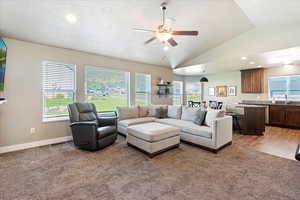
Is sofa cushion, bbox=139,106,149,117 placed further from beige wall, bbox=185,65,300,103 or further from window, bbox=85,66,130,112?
beige wall, bbox=185,65,300,103

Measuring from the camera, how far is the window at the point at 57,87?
149 inches

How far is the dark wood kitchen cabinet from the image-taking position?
5.22 metres

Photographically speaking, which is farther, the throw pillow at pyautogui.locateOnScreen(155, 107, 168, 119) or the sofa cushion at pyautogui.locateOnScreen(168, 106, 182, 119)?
the throw pillow at pyautogui.locateOnScreen(155, 107, 168, 119)

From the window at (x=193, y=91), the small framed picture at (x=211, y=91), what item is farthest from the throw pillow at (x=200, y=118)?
the window at (x=193, y=91)

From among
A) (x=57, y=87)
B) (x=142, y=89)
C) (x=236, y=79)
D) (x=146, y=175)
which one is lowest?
(x=146, y=175)

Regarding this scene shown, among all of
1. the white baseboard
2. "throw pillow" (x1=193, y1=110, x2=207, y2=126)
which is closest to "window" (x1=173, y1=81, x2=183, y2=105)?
"throw pillow" (x1=193, y1=110, x2=207, y2=126)

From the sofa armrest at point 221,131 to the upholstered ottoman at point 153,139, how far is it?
84cm

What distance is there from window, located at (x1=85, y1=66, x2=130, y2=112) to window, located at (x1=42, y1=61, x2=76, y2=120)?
456 mm

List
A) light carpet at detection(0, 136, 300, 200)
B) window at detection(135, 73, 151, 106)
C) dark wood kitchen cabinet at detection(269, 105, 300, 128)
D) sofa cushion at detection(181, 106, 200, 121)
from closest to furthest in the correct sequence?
light carpet at detection(0, 136, 300, 200) < sofa cushion at detection(181, 106, 200, 121) < dark wood kitchen cabinet at detection(269, 105, 300, 128) < window at detection(135, 73, 151, 106)

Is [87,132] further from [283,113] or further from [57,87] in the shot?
[283,113]

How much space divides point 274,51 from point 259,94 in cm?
311

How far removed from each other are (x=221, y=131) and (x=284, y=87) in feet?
16.2

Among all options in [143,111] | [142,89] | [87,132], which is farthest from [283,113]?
[87,132]

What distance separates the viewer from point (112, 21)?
129 inches
